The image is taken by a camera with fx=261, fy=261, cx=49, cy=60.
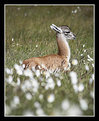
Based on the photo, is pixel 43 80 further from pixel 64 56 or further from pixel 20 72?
pixel 64 56

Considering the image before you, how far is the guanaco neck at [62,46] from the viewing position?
489 cm

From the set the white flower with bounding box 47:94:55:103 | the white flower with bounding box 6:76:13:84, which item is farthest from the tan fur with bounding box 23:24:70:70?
the white flower with bounding box 47:94:55:103

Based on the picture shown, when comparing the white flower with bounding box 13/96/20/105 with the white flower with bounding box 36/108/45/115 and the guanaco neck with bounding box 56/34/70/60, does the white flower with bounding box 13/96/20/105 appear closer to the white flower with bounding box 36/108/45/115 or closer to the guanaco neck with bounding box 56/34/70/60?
the white flower with bounding box 36/108/45/115

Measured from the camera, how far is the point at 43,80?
3725mm

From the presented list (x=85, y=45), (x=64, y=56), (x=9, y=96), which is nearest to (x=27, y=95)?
(x=9, y=96)

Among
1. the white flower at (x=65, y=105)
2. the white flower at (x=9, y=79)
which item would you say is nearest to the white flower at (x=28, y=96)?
the white flower at (x=65, y=105)

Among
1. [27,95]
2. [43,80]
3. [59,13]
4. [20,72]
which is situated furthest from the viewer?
[59,13]

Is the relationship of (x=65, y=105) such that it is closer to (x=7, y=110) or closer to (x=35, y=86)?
(x=35, y=86)

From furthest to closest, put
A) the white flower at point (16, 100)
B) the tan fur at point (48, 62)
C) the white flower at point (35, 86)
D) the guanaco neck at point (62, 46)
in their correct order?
the guanaco neck at point (62, 46) < the tan fur at point (48, 62) < the white flower at point (35, 86) < the white flower at point (16, 100)

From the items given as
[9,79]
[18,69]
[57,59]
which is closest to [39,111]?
[9,79]

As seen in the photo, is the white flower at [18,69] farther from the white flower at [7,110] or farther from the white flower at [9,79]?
the white flower at [7,110]

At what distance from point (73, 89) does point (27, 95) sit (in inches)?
24.3

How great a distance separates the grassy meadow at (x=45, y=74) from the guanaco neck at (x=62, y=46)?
0.30ft

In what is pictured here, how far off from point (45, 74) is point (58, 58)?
2.50 feet
